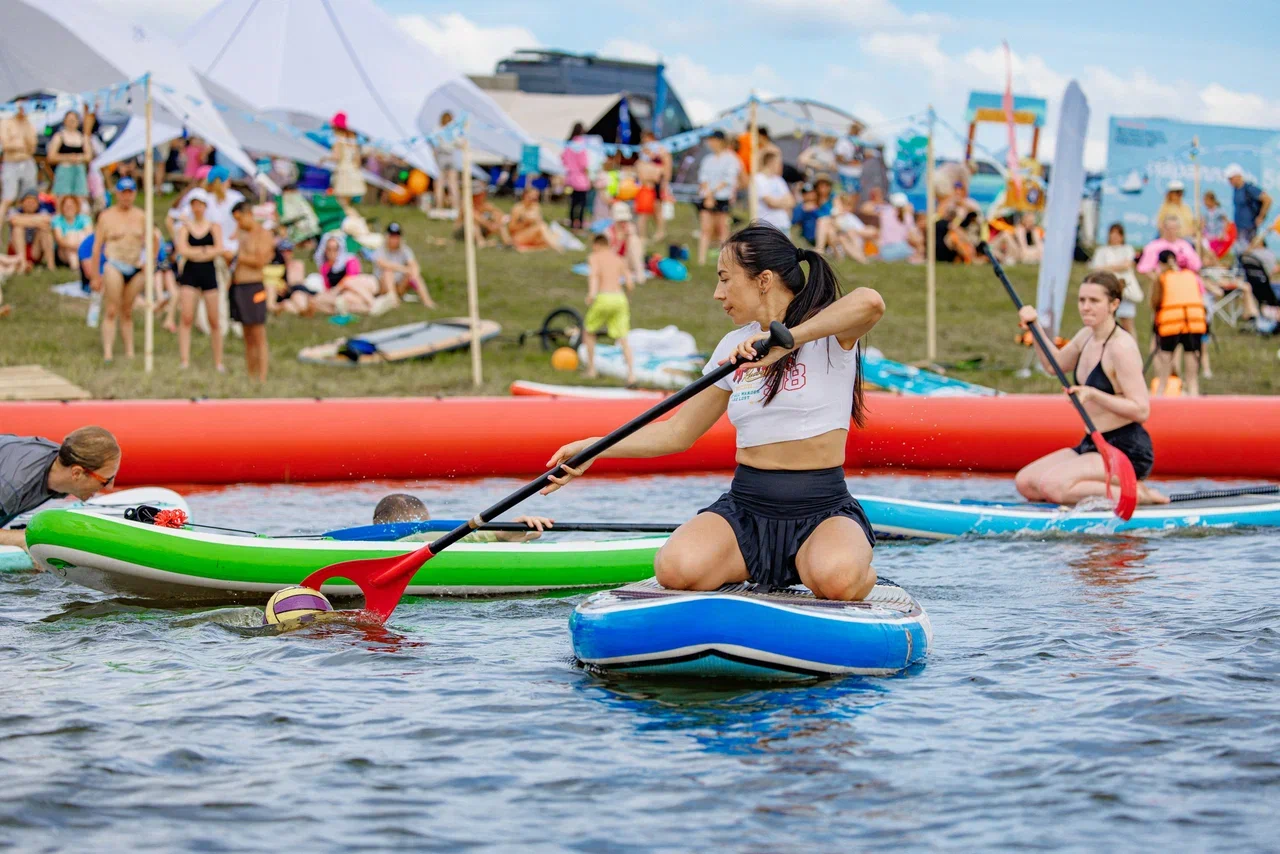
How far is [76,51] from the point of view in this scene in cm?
1326

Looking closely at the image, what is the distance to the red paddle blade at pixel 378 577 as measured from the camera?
5.02m

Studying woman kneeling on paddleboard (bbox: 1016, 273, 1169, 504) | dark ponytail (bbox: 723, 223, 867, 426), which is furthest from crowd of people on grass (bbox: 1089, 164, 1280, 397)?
dark ponytail (bbox: 723, 223, 867, 426)

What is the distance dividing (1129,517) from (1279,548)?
2.23 ft

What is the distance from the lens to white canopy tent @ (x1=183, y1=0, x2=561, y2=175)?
15.8 m

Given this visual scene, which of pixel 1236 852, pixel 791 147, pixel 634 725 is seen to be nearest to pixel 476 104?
pixel 791 147

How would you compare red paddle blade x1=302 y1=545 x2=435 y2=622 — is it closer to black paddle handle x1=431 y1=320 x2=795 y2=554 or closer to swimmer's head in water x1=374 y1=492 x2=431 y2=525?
black paddle handle x1=431 y1=320 x2=795 y2=554

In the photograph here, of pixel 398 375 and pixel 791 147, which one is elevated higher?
pixel 791 147

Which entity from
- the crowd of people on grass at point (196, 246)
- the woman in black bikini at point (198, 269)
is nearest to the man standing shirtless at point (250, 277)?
the crowd of people on grass at point (196, 246)

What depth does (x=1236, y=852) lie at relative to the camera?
3.12 m

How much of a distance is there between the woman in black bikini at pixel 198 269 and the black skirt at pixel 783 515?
312 inches

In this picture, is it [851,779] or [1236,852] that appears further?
[851,779]

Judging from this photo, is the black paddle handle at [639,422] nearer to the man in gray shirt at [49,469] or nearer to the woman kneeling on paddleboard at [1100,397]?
the man in gray shirt at [49,469]

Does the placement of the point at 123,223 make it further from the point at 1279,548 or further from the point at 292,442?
the point at 1279,548

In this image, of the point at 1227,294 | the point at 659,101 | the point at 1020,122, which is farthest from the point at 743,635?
the point at 659,101
